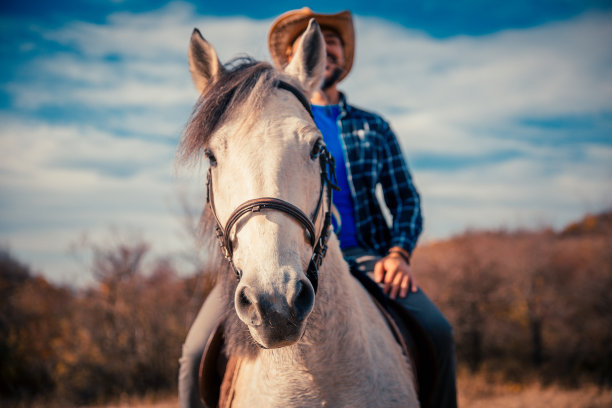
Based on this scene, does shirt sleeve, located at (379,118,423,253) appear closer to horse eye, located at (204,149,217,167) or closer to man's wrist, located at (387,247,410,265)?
man's wrist, located at (387,247,410,265)

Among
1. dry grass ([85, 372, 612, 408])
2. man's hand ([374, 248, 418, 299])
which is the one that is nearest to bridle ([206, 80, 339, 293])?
man's hand ([374, 248, 418, 299])

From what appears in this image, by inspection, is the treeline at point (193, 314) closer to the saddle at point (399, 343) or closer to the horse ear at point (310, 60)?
the saddle at point (399, 343)

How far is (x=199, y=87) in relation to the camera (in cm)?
234

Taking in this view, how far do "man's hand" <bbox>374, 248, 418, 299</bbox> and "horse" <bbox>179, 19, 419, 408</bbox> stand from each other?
0.40 meters

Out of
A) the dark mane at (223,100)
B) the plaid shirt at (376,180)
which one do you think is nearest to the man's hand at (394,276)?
the plaid shirt at (376,180)

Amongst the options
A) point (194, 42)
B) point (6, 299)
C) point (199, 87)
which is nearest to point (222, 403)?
point (199, 87)

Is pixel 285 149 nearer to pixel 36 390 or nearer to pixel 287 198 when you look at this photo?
pixel 287 198

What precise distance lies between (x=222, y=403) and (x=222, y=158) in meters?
1.45

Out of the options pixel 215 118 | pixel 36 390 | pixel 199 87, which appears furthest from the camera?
pixel 36 390

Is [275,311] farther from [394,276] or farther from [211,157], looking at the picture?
[394,276]

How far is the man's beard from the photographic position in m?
3.30

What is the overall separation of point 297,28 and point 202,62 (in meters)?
1.59

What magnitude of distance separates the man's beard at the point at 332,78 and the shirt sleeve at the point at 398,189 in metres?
0.57

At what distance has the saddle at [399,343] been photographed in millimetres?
2270
